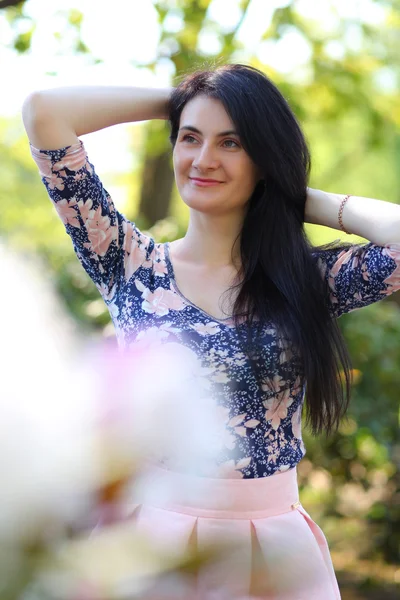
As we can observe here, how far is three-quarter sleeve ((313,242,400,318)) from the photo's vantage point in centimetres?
195

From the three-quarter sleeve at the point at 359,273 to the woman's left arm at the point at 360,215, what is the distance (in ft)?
0.09

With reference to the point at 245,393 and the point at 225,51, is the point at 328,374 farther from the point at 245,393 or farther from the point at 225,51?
the point at 225,51

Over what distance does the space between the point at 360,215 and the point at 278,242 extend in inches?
7.9

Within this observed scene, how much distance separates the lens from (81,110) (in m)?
1.97

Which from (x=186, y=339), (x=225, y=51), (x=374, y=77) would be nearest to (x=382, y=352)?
(x=225, y=51)

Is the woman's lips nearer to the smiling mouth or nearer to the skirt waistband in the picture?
the smiling mouth

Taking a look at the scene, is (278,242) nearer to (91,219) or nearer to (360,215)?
(360,215)

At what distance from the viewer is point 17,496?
0.43m

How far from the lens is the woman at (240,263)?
188cm

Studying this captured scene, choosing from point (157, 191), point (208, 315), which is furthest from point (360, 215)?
point (157, 191)

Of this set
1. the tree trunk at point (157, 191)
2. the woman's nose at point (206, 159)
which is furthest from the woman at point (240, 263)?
the tree trunk at point (157, 191)

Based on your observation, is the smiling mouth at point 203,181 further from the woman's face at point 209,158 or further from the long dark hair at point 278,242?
the long dark hair at point 278,242

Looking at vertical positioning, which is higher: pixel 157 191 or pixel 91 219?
pixel 91 219

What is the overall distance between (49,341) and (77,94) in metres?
1.52
